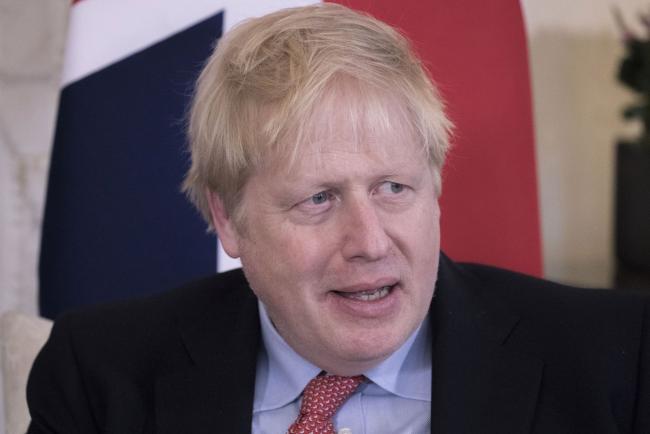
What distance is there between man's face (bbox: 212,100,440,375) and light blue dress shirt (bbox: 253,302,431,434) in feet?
0.30

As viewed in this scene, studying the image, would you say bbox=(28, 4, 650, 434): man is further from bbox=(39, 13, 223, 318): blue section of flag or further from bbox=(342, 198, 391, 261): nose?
bbox=(39, 13, 223, 318): blue section of flag

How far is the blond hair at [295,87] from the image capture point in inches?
55.9

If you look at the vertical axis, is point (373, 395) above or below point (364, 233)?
below

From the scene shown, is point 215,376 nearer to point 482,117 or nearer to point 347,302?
point 347,302

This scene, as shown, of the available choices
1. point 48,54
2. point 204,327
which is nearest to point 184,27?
point 48,54

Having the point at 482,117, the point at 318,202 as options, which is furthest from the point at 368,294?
the point at 482,117

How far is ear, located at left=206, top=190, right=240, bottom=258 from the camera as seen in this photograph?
1.57 meters

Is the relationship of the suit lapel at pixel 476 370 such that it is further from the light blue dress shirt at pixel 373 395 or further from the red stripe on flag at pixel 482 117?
the red stripe on flag at pixel 482 117

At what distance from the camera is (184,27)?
2211 mm

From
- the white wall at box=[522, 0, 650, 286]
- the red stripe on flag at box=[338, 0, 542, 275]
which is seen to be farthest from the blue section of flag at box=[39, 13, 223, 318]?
the white wall at box=[522, 0, 650, 286]

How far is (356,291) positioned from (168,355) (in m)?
0.42

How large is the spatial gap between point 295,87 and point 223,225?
286 millimetres

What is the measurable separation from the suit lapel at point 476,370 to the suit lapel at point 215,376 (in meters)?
0.30

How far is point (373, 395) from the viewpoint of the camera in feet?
5.08
